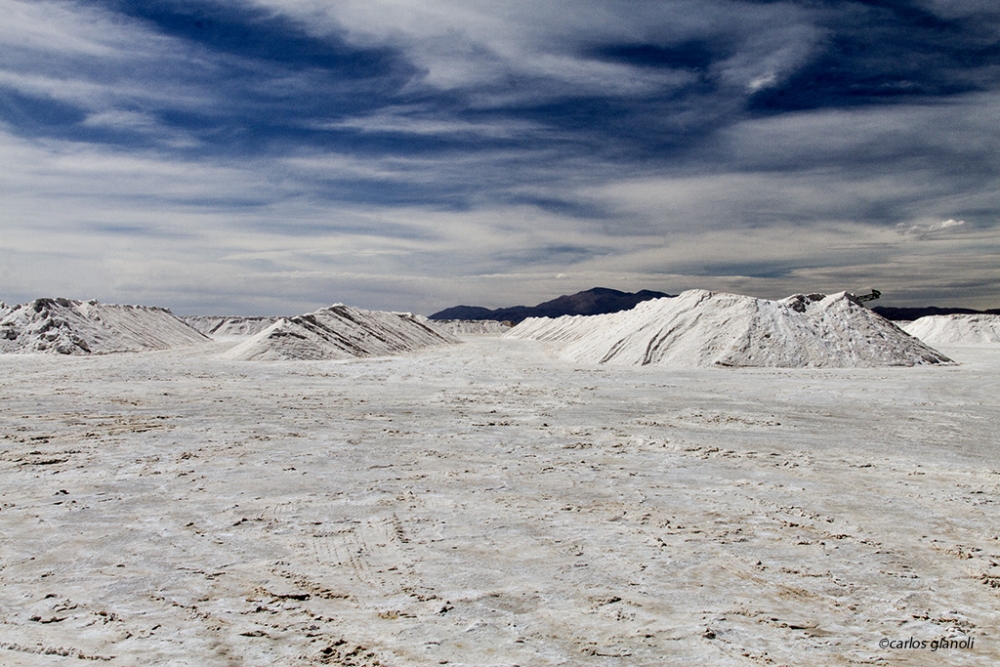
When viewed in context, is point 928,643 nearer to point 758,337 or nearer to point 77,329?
point 758,337

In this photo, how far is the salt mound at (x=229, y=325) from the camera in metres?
83.8

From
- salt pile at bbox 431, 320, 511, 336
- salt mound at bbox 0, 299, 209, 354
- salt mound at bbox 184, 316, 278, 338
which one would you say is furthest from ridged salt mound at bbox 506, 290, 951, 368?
salt pile at bbox 431, 320, 511, 336

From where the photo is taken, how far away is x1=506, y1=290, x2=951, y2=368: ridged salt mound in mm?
22359

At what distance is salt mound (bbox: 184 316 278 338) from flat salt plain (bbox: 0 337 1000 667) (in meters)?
78.9

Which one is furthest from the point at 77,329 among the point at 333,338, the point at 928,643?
the point at 928,643

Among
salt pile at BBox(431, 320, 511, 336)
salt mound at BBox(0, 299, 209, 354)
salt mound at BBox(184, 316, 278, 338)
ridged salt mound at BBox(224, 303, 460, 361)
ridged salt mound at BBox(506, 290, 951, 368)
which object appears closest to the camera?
ridged salt mound at BBox(506, 290, 951, 368)

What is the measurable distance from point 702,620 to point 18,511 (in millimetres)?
5748

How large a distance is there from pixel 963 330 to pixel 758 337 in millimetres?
46452

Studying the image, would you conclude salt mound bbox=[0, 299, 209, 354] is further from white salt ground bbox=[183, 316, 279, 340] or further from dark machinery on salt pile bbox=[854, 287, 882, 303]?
dark machinery on salt pile bbox=[854, 287, 882, 303]

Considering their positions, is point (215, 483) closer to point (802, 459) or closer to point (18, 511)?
point (18, 511)

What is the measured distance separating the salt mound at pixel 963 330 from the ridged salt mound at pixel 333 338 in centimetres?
4812

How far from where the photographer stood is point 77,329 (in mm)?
34094

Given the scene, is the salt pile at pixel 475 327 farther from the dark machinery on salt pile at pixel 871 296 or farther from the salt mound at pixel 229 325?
the dark machinery on salt pile at pixel 871 296

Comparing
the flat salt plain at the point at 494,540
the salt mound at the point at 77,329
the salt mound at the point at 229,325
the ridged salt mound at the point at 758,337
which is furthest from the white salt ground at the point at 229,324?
the flat salt plain at the point at 494,540
